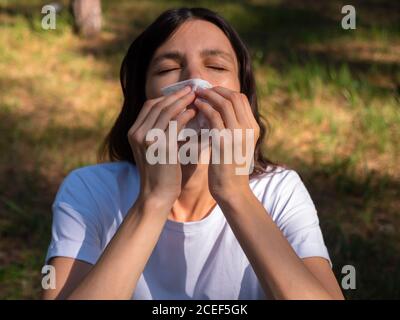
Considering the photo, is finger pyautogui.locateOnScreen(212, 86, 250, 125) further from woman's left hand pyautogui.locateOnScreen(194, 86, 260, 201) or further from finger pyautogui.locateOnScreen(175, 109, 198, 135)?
finger pyautogui.locateOnScreen(175, 109, 198, 135)

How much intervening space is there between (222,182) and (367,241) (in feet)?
6.14

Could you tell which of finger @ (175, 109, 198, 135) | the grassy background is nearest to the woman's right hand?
finger @ (175, 109, 198, 135)

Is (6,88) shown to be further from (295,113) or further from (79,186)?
(79,186)

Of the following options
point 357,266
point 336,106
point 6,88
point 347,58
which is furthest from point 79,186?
point 347,58

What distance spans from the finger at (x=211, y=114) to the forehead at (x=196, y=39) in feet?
0.92

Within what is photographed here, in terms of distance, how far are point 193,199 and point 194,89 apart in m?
0.39

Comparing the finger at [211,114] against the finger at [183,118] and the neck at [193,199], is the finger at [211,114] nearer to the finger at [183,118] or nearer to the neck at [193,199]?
the finger at [183,118]

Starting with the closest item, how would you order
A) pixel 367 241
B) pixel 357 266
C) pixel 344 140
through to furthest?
pixel 357 266
pixel 367 241
pixel 344 140

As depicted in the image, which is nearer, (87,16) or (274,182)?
(274,182)

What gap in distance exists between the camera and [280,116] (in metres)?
4.88

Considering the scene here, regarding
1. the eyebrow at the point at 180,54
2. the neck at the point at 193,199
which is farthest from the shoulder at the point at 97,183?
the eyebrow at the point at 180,54

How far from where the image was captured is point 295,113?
15.9 feet

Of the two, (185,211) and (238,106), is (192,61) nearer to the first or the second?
(238,106)

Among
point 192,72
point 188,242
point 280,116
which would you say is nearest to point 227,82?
point 192,72
